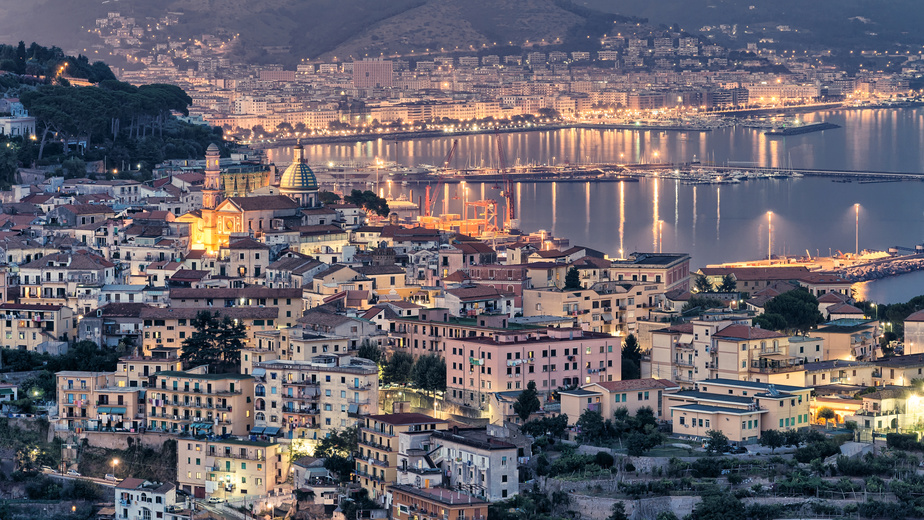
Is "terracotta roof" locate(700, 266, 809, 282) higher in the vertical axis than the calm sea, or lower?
lower

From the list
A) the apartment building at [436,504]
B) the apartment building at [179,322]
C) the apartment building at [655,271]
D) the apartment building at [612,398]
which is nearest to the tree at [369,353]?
the apartment building at [179,322]

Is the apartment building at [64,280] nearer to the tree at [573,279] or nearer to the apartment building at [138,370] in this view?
the apartment building at [138,370]

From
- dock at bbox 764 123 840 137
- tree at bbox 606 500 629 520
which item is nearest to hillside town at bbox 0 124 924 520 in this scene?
tree at bbox 606 500 629 520

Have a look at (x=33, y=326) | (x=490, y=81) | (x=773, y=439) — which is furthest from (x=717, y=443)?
(x=490, y=81)

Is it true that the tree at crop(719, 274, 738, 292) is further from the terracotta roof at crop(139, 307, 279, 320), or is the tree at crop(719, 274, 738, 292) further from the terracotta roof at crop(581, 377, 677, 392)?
the terracotta roof at crop(139, 307, 279, 320)

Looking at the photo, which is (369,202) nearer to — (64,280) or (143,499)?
(64,280)

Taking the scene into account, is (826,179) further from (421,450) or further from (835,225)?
(421,450)
